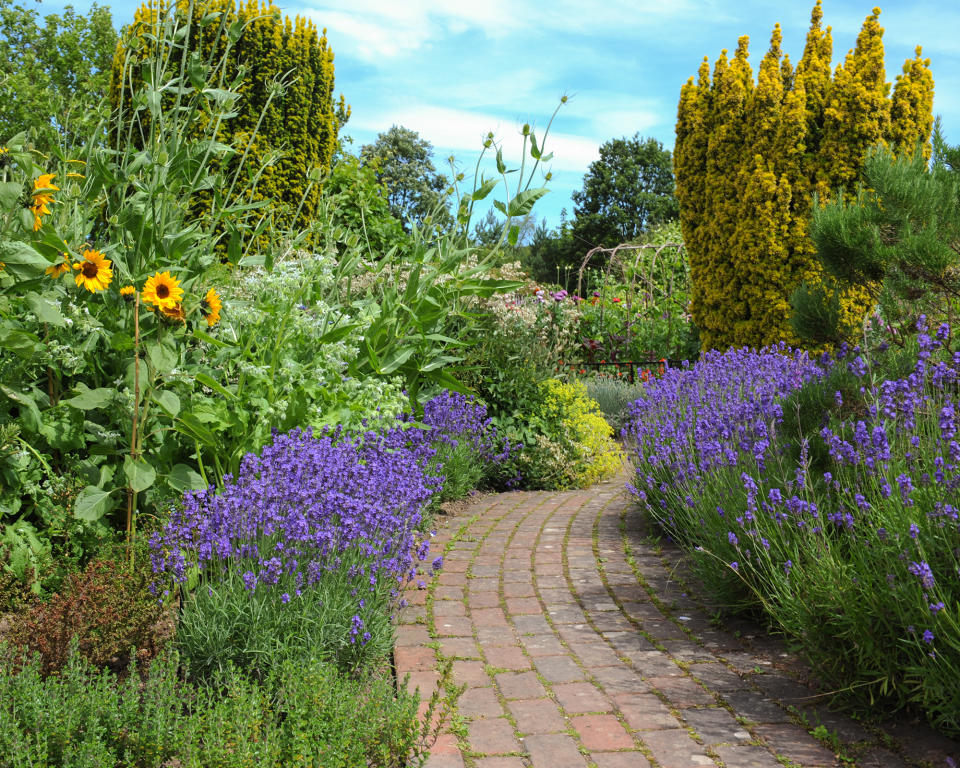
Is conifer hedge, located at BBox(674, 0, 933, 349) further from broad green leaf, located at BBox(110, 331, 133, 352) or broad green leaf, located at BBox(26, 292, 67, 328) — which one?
broad green leaf, located at BBox(26, 292, 67, 328)

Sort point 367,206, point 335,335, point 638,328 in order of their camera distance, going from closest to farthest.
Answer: point 335,335
point 367,206
point 638,328

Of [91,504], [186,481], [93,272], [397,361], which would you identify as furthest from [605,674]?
[93,272]

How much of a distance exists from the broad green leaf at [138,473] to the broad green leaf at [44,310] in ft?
2.13

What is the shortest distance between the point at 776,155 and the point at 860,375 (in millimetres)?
5445

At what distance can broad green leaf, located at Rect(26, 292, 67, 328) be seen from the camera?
127 inches

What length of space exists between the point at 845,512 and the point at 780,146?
6470 millimetres

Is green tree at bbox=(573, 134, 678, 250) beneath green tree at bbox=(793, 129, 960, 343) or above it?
above

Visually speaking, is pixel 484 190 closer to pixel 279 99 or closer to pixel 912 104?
pixel 279 99

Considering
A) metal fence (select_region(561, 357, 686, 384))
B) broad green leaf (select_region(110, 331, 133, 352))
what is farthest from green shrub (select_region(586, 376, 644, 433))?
broad green leaf (select_region(110, 331, 133, 352))

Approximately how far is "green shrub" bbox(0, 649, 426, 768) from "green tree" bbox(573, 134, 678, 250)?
121 feet

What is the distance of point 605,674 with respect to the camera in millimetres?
3084

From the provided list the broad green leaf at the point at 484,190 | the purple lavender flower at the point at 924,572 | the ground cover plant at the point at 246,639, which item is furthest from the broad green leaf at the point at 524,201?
the purple lavender flower at the point at 924,572

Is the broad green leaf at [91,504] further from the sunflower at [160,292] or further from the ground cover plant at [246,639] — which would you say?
the sunflower at [160,292]

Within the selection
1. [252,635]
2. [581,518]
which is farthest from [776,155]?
[252,635]
